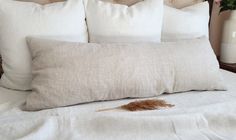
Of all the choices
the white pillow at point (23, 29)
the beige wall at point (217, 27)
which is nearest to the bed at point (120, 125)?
the white pillow at point (23, 29)

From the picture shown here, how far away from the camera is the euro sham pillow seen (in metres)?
1.14

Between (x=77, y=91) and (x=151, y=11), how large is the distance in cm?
63

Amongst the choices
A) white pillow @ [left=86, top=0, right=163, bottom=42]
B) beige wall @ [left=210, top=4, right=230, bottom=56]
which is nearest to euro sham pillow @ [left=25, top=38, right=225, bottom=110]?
white pillow @ [left=86, top=0, right=163, bottom=42]

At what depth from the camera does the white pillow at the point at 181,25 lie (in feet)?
5.26

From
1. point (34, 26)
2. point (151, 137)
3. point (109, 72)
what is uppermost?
point (34, 26)

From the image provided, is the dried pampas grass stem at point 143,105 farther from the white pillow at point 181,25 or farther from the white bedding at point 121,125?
the white pillow at point 181,25

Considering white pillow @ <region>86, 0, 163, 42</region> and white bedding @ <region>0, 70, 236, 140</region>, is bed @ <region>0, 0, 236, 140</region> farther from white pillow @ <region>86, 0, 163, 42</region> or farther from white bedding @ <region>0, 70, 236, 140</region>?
white pillow @ <region>86, 0, 163, 42</region>

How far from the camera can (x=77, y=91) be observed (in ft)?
3.77

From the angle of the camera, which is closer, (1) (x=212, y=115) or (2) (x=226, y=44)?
(1) (x=212, y=115)

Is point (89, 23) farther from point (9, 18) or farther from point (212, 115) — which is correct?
point (212, 115)

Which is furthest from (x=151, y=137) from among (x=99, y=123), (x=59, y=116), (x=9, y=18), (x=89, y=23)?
(x=9, y=18)

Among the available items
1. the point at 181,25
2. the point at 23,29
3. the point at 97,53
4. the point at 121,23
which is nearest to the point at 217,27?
the point at 181,25

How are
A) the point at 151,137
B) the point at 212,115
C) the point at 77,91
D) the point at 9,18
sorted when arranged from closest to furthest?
the point at 151,137 → the point at 212,115 → the point at 77,91 → the point at 9,18

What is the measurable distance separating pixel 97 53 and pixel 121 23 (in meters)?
0.28
